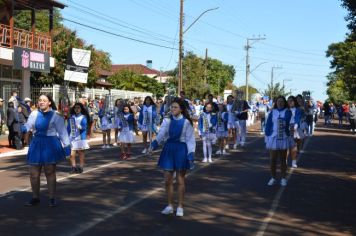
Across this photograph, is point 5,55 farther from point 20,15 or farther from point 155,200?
point 20,15

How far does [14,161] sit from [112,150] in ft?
13.0

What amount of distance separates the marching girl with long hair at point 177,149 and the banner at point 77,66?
691 inches

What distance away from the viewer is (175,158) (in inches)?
334

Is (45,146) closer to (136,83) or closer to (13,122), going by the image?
(13,122)

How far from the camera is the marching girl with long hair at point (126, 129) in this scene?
16.3 meters

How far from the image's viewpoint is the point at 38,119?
363 inches

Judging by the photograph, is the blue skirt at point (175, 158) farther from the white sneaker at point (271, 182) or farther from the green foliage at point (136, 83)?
the green foliage at point (136, 83)

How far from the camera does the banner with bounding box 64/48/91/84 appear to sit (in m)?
25.8

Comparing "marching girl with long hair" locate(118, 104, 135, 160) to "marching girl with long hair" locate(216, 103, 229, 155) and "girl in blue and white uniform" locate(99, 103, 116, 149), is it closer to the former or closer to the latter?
"marching girl with long hair" locate(216, 103, 229, 155)

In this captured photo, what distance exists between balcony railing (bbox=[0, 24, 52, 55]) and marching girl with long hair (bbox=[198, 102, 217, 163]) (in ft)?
49.5

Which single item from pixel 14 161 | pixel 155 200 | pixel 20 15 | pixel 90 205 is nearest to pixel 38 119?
pixel 90 205

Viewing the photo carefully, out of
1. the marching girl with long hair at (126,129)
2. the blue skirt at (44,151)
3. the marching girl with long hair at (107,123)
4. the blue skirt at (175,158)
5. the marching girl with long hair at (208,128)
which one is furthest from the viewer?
the marching girl with long hair at (107,123)

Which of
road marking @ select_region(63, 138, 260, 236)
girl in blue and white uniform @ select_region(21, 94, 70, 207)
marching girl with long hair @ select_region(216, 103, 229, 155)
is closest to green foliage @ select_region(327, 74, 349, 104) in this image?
marching girl with long hair @ select_region(216, 103, 229, 155)

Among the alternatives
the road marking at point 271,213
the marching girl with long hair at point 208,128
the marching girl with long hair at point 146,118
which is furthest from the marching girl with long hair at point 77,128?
the marching girl with long hair at point 146,118
